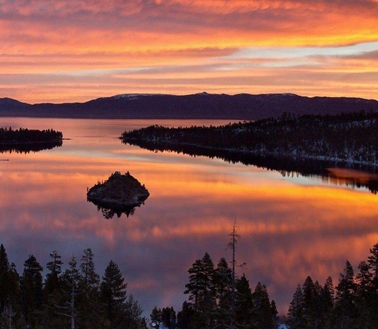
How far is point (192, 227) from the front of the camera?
4591cm

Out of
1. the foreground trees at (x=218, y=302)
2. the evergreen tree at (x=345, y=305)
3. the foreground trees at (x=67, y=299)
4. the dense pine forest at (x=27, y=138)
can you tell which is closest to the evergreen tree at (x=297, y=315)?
the foreground trees at (x=218, y=302)

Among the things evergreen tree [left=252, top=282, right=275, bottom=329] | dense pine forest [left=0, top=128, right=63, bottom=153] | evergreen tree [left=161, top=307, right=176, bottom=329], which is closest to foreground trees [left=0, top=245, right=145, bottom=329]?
evergreen tree [left=161, top=307, right=176, bottom=329]

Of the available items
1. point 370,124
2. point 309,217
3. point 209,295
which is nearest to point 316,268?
point 209,295

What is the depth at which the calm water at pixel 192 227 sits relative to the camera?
3369cm

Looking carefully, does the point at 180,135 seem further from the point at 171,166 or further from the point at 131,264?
the point at 131,264

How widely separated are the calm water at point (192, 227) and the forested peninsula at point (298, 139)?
49.2 meters

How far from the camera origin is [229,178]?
8319 cm

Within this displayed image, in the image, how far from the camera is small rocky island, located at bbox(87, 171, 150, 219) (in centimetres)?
5712

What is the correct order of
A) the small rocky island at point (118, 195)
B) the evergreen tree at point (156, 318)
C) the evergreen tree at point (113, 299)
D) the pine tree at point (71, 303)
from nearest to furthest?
the pine tree at point (71, 303)
the evergreen tree at point (113, 299)
the evergreen tree at point (156, 318)
the small rocky island at point (118, 195)

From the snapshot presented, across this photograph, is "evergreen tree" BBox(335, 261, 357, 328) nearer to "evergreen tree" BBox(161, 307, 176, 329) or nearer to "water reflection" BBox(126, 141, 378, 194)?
"evergreen tree" BBox(161, 307, 176, 329)

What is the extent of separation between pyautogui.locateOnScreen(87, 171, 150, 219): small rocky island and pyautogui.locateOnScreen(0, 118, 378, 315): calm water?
1590 mm

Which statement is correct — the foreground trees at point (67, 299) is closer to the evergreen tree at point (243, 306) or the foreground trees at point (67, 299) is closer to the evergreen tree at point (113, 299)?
the evergreen tree at point (113, 299)

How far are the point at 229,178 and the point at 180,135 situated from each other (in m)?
116

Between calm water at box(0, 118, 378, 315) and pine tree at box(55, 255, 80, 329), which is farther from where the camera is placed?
calm water at box(0, 118, 378, 315)
